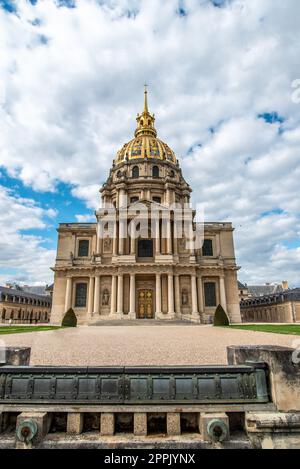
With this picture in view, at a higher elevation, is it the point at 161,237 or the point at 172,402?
the point at 161,237

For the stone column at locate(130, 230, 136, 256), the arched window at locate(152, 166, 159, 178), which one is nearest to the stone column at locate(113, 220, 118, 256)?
the stone column at locate(130, 230, 136, 256)

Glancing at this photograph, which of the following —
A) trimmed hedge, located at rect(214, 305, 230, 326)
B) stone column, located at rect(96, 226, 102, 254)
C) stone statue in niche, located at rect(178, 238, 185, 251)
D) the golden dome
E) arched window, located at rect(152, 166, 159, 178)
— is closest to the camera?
trimmed hedge, located at rect(214, 305, 230, 326)

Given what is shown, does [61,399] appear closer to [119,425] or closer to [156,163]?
[119,425]

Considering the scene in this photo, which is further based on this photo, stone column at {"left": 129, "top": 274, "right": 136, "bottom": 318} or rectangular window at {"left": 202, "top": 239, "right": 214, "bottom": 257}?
rectangular window at {"left": 202, "top": 239, "right": 214, "bottom": 257}

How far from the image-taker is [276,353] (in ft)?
14.1

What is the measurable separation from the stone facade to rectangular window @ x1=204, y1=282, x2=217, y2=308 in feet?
90.8

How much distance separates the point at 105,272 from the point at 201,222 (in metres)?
15.1

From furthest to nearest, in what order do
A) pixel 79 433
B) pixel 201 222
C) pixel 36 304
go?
pixel 36 304 < pixel 201 222 < pixel 79 433

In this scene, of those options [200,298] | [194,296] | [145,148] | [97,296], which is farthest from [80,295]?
[145,148]

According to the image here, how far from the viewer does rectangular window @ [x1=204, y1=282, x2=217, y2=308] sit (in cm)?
3778

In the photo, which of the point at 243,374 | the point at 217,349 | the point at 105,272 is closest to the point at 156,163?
the point at 105,272

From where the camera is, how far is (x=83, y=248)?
40.7 metres

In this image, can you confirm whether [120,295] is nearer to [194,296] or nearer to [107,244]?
[107,244]

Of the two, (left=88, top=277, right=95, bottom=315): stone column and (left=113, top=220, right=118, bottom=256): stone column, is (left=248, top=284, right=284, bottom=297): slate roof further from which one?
(left=88, top=277, right=95, bottom=315): stone column
